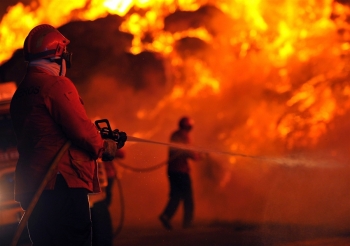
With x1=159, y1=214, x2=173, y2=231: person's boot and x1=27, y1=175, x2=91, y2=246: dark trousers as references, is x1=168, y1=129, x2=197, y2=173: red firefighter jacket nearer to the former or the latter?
x1=159, y1=214, x2=173, y2=231: person's boot

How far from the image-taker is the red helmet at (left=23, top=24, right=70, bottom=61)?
548 centimetres

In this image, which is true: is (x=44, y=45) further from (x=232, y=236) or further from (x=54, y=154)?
(x=232, y=236)

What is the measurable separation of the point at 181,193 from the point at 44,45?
5211 mm

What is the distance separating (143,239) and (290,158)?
3.10 m

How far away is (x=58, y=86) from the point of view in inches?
205

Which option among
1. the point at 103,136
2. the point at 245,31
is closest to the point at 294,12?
the point at 245,31

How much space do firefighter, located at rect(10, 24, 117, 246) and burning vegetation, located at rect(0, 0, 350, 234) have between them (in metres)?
6.38

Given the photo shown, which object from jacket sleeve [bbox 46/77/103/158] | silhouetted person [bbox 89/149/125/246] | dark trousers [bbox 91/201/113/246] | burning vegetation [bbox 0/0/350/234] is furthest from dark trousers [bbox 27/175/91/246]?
burning vegetation [bbox 0/0/350/234]

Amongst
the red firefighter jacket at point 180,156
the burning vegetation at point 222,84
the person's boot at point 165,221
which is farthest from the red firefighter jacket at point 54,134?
the burning vegetation at point 222,84

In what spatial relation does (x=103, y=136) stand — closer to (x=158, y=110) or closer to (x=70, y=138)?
(x=70, y=138)

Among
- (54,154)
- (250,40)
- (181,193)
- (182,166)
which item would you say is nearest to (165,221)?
(181,193)

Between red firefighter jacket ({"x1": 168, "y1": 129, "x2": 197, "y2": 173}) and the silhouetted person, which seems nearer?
the silhouetted person

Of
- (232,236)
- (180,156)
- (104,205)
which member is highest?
(180,156)

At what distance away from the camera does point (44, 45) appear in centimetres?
549
